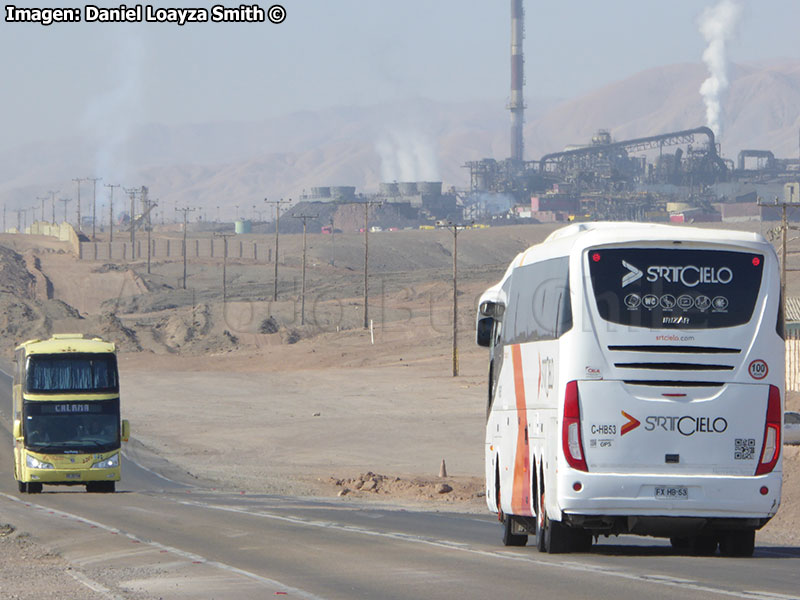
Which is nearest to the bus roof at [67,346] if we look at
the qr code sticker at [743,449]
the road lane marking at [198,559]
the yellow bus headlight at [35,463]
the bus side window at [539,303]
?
the yellow bus headlight at [35,463]

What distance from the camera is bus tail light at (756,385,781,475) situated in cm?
1451

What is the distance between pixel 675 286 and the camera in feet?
47.7

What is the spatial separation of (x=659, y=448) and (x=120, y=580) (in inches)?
240

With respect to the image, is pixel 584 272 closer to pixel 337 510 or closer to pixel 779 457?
pixel 779 457

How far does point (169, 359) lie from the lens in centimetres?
8894

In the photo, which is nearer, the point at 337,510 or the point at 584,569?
the point at 584,569

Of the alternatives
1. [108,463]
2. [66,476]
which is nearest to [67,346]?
[108,463]

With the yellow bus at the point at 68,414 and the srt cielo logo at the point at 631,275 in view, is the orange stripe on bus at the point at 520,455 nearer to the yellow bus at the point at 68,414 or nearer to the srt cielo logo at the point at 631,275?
the srt cielo logo at the point at 631,275

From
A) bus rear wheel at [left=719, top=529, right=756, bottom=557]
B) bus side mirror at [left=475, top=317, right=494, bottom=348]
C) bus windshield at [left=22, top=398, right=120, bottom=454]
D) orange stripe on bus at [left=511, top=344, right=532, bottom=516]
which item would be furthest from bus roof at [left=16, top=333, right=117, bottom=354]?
bus rear wheel at [left=719, top=529, right=756, bottom=557]

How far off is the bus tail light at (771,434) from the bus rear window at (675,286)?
918 millimetres

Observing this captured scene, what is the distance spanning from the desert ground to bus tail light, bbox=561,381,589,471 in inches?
331

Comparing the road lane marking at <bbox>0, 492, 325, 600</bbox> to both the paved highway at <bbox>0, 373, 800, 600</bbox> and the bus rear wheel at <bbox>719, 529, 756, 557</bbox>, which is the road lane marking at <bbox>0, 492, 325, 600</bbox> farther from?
the bus rear wheel at <bbox>719, 529, 756, 557</bbox>

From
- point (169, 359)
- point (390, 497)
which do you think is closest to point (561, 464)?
point (390, 497)

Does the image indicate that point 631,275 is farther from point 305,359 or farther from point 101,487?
point 305,359
